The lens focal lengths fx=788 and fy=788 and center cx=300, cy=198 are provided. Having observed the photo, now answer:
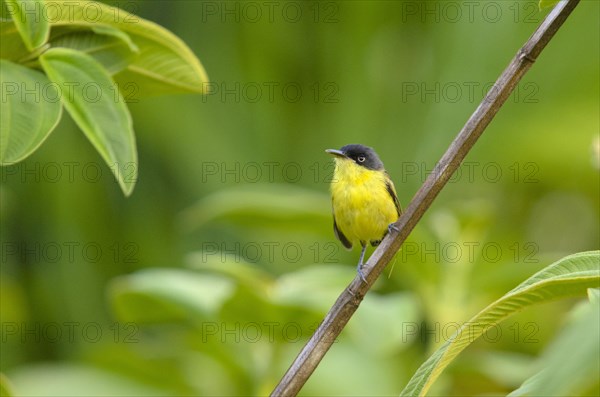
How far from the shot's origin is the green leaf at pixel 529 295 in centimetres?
50

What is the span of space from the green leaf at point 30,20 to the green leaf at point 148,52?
50 millimetres

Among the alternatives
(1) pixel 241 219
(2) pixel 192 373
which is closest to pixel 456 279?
(1) pixel 241 219

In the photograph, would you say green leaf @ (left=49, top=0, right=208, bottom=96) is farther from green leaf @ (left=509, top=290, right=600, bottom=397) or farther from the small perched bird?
the small perched bird

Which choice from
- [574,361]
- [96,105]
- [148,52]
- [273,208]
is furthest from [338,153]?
[574,361]

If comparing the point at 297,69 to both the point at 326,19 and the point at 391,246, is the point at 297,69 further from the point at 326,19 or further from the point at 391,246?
the point at 391,246

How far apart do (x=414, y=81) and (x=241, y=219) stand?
160 centimetres

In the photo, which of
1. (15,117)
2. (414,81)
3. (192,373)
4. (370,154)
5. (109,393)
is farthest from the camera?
(414,81)

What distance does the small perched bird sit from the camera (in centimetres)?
170

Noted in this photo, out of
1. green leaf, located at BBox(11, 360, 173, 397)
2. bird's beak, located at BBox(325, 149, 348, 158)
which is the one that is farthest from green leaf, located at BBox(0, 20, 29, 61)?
bird's beak, located at BBox(325, 149, 348, 158)

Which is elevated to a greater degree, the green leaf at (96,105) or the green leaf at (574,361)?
the green leaf at (96,105)

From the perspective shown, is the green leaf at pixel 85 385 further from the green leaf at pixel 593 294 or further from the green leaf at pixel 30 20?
the green leaf at pixel 593 294

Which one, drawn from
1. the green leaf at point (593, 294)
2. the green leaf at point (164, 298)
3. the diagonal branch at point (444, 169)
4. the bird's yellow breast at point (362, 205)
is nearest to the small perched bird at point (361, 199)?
the bird's yellow breast at point (362, 205)

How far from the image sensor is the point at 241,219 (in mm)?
1438

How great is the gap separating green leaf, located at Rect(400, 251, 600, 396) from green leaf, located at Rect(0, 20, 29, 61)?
0.43 metres
